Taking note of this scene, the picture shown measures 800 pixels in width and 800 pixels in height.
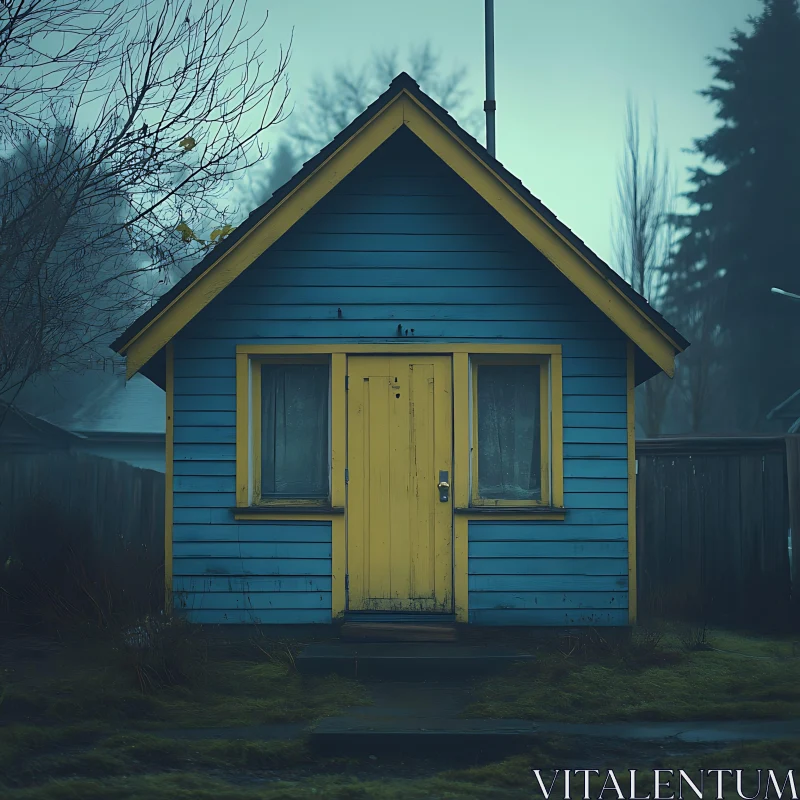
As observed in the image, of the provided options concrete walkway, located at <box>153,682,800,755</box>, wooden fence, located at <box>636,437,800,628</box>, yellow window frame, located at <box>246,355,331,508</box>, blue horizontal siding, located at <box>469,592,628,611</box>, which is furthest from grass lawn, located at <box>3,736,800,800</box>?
wooden fence, located at <box>636,437,800,628</box>

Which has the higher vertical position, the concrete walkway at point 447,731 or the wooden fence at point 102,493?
the wooden fence at point 102,493

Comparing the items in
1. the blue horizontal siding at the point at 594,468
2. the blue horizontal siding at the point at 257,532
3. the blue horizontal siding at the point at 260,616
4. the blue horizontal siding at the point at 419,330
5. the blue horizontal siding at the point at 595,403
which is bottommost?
the blue horizontal siding at the point at 260,616

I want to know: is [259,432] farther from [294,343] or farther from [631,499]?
[631,499]

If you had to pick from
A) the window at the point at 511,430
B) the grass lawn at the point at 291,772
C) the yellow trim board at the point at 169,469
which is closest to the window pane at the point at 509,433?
the window at the point at 511,430

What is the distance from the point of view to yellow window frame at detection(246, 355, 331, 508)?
861 centimetres

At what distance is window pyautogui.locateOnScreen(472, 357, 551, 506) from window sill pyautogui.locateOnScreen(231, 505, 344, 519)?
1.33 meters

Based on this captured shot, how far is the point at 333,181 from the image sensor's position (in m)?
8.05

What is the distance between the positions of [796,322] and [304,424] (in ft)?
94.0

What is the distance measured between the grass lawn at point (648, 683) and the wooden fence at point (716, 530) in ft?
4.87

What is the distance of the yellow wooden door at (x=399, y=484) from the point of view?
8.46m

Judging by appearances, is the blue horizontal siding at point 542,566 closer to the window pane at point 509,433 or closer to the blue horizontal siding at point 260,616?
the window pane at point 509,433

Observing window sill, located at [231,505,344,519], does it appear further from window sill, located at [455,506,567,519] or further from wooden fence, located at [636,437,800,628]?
wooden fence, located at [636,437,800,628]

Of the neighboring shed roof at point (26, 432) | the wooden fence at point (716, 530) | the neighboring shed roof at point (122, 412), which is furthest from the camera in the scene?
the neighboring shed roof at point (122, 412)

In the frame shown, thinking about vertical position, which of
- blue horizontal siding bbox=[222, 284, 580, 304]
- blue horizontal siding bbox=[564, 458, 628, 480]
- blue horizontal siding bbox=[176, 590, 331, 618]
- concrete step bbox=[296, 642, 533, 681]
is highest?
blue horizontal siding bbox=[222, 284, 580, 304]
